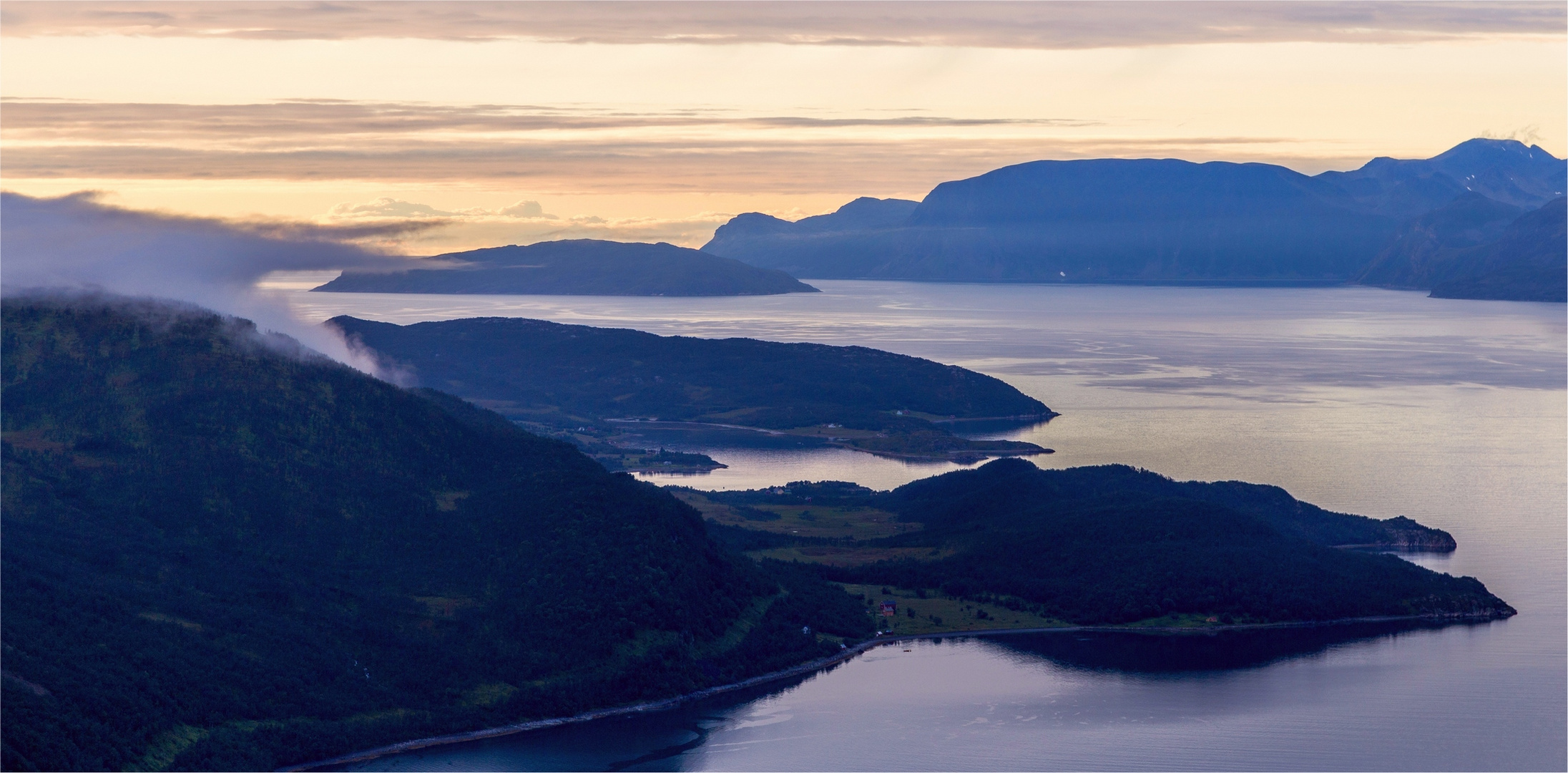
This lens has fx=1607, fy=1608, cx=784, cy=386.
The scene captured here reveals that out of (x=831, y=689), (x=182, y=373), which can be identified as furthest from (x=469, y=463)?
(x=831, y=689)

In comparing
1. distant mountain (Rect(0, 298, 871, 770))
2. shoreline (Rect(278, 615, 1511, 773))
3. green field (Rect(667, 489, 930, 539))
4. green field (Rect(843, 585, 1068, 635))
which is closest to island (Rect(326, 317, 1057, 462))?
green field (Rect(667, 489, 930, 539))

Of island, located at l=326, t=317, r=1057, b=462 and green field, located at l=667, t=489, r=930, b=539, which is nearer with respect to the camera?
green field, located at l=667, t=489, r=930, b=539

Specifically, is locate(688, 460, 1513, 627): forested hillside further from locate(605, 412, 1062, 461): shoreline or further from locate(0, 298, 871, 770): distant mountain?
locate(605, 412, 1062, 461): shoreline

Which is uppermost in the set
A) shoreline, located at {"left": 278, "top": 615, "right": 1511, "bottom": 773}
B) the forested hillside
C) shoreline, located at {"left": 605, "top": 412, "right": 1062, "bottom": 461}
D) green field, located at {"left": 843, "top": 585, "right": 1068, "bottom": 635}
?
shoreline, located at {"left": 605, "top": 412, "right": 1062, "bottom": 461}

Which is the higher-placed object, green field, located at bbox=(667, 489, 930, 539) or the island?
the island

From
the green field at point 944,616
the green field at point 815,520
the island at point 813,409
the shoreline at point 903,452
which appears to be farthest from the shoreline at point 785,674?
the island at point 813,409

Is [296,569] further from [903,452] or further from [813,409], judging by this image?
[813,409]

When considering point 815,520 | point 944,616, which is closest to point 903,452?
point 815,520
